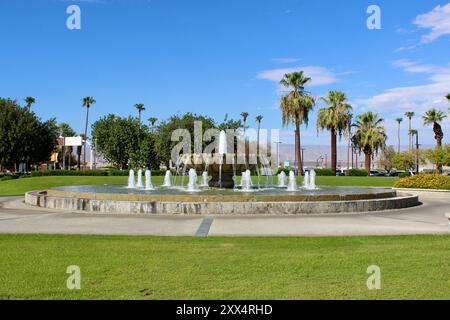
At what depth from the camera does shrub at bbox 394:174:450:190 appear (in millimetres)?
26594

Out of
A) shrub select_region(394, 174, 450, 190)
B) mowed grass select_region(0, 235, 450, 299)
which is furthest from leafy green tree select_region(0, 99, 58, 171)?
mowed grass select_region(0, 235, 450, 299)

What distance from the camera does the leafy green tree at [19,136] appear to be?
51.7 meters

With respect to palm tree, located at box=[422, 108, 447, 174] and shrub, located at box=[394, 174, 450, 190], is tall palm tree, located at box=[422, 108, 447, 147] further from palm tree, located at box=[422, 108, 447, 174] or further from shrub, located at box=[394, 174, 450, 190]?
shrub, located at box=[394, 174, 450, 190]

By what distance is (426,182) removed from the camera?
27.1 m

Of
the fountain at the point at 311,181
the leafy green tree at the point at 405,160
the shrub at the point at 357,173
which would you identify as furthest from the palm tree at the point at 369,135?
the fountain at the point at 311,181

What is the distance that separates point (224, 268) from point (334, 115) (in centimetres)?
4748

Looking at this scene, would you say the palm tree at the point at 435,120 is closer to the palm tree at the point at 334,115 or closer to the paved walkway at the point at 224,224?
the palm tree at the point at 334,115

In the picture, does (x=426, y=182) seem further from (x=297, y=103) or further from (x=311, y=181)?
(x=297, y=103)

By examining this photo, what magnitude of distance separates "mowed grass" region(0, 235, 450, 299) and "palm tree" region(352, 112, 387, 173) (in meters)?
53.0

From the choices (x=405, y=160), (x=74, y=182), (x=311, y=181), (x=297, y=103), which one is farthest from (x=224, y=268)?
(x=405, y=160)

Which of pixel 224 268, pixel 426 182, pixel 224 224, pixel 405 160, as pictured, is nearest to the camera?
pixel 224 268

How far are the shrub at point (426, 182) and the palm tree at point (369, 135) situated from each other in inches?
1217

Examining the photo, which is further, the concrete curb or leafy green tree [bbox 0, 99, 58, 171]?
leafy green tree [bbox 0, 99, 58, 171]
